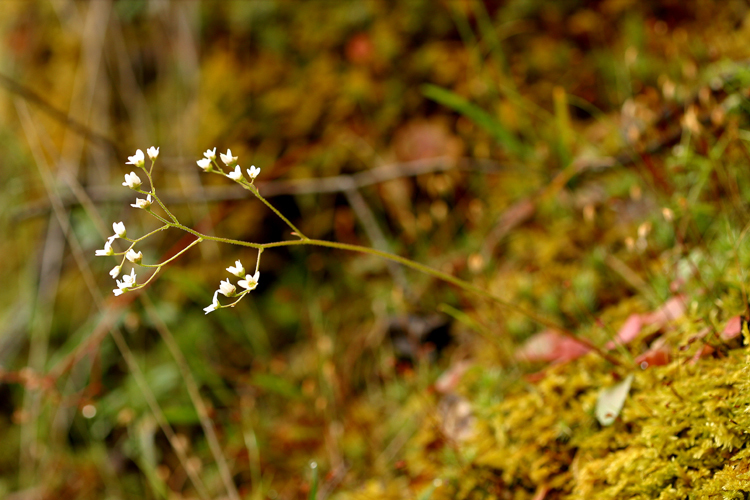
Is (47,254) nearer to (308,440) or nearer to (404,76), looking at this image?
(308,440)

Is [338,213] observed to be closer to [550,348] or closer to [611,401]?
[550,348]

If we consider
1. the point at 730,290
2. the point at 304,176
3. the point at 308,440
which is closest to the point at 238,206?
the point at 304,176

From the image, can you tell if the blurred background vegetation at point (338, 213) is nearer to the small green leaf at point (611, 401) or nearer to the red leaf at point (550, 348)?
the red leaf at point (550, 348)

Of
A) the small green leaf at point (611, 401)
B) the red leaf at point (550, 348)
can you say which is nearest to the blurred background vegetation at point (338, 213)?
the red leaf at point (550, 348)

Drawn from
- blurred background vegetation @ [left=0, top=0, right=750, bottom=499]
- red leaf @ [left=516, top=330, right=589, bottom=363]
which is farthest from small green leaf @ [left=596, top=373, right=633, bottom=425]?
blurred background vegetation @ [left=0, top=0, right=750, bottom=499]

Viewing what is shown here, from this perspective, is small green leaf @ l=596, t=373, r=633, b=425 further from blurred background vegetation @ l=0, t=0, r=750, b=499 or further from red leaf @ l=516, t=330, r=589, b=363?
blurred background vegetation @ l=0, t=0, r=750, b=499

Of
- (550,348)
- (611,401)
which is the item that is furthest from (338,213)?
(611,401)

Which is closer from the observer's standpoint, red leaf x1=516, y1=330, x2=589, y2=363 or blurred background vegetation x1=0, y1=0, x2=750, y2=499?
red leaf x1=516, y1=330, x2=589, y2=363

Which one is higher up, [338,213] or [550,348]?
[338,213]
